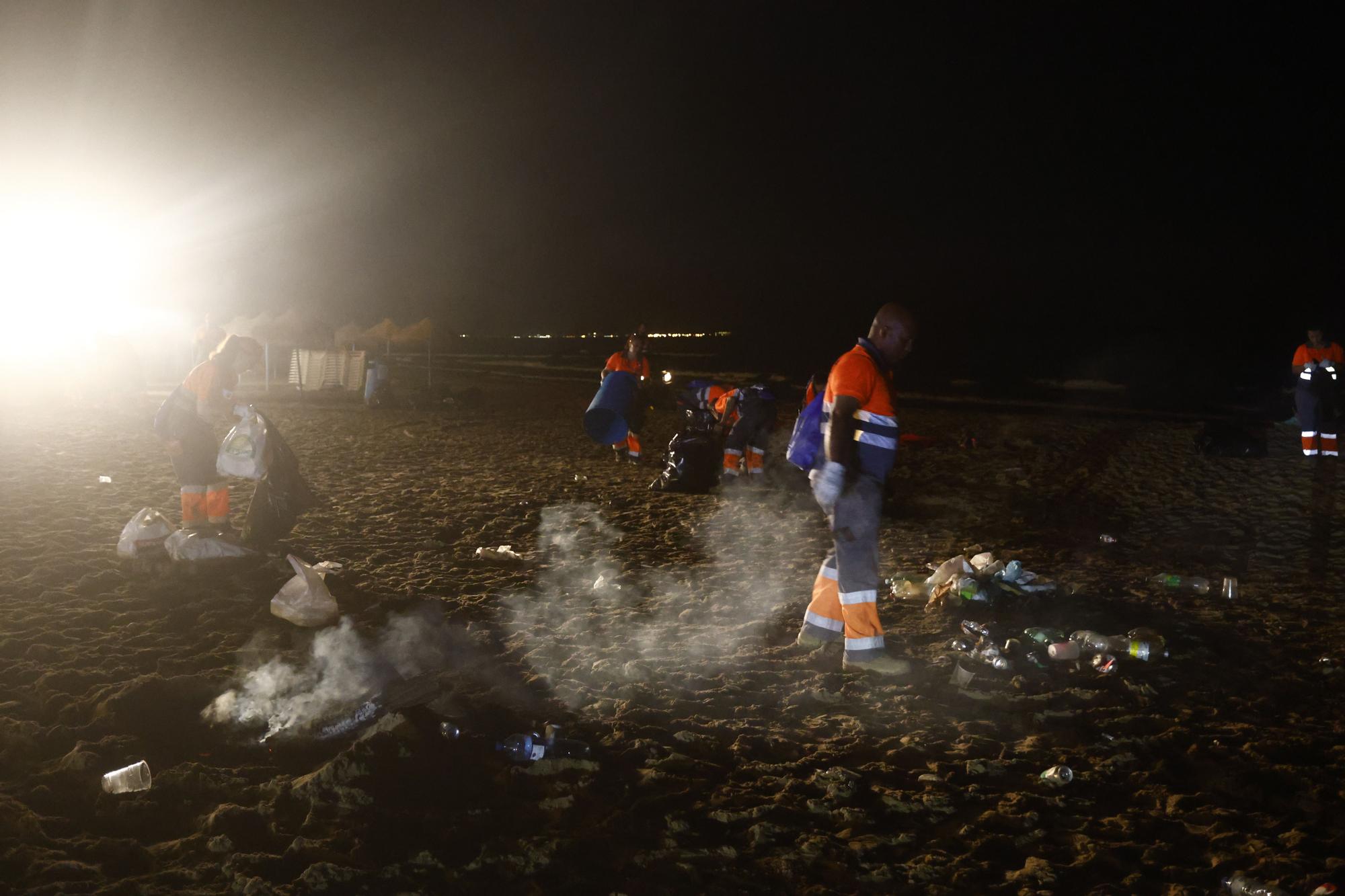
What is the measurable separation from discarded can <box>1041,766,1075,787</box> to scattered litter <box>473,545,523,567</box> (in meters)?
3.85

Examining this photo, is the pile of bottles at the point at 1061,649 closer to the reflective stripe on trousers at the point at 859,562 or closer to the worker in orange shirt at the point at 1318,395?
the reflective stripe on trousers at the point at 859,562

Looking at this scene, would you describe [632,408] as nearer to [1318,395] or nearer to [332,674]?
[332,674]

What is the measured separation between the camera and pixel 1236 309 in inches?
1399

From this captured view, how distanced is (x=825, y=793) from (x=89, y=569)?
5.11m

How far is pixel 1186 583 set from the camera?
531 cm

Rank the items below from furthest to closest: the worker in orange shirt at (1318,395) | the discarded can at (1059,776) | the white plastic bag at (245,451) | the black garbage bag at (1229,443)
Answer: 1. the black garbage bag at (1229,443)
2. the worker in orange shirt at (1318,395)
3. the white plastic bag at (245,451)
4. the discarded can at (1059,776)

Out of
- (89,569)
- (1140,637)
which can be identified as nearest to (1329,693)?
(1140,637)

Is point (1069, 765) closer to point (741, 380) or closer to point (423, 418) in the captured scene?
point (423, 418)

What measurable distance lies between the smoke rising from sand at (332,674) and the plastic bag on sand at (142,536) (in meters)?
1.77

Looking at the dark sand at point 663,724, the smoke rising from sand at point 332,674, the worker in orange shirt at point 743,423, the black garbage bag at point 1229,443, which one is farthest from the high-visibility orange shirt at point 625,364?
the black garbage bag at point 1229,443

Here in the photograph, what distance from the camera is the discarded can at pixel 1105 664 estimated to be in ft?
13.1

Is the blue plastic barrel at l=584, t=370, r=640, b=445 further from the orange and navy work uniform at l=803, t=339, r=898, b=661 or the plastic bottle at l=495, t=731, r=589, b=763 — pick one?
the plastic bottle at l=495, t=731, r=589, b=763

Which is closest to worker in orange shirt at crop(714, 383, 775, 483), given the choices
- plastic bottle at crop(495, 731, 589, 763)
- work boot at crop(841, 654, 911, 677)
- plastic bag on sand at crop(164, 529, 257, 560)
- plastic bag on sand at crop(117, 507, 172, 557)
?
work boot at crop(841, 654, 911, 677)

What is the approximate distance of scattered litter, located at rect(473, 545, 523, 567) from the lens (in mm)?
5934
